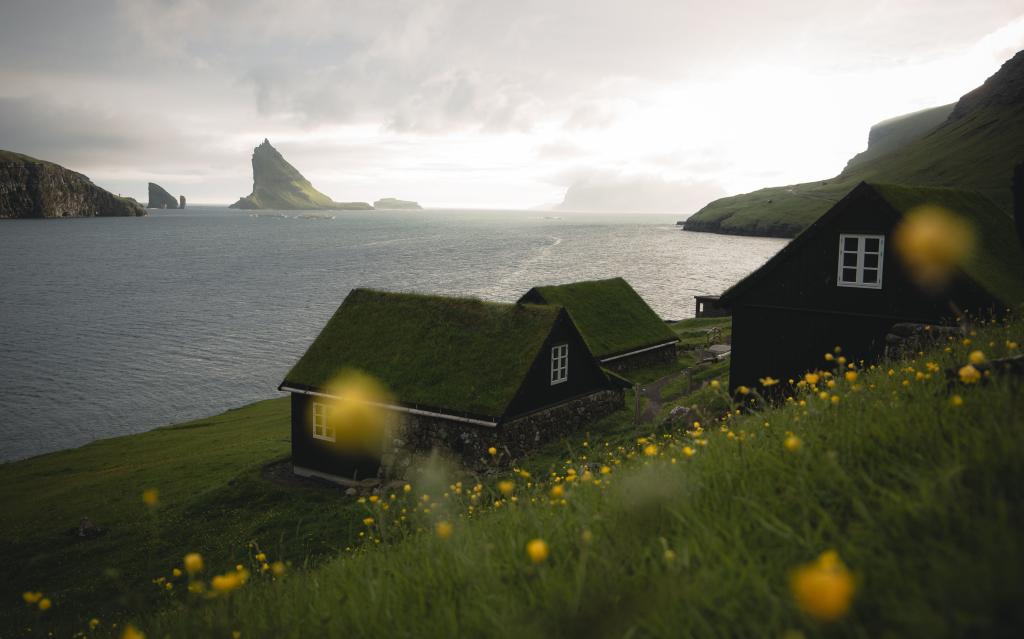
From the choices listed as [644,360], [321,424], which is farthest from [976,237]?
[321,424]

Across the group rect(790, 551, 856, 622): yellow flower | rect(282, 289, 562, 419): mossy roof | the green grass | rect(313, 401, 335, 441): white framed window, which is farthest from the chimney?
rect(313, 401, 335, 441): white framed window

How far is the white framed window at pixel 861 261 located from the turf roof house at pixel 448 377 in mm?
10519

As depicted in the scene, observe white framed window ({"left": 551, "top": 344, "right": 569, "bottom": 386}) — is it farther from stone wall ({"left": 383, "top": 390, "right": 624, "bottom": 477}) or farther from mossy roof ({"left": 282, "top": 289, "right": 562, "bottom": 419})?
mossy roof ({"left": 282, "top": 289, "right": 562, "bottom": 419})

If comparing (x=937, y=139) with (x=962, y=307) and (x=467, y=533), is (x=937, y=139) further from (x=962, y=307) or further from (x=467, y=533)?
(x=467, y=533)

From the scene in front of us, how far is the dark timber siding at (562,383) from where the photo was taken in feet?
77.4

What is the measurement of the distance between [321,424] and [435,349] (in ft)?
18.4

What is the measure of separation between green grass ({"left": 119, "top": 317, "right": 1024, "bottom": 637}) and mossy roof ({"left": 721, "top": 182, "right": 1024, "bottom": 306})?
17.1 meters

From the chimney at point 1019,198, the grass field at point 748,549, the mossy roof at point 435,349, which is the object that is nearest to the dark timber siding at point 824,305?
the chimney at point 1019,198

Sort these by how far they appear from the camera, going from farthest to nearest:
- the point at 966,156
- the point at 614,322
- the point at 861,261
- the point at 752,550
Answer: the point at 966,156
the point at 614,322
the point at 861,261
the point at 752,550

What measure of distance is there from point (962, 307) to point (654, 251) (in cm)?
14404

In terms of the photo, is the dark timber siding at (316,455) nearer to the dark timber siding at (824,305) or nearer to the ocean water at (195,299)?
the dark timber siding at (824,305)

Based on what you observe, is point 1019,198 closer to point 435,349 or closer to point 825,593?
point 435,349

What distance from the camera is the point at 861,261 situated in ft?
67.8

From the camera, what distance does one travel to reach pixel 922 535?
314 centimetres
